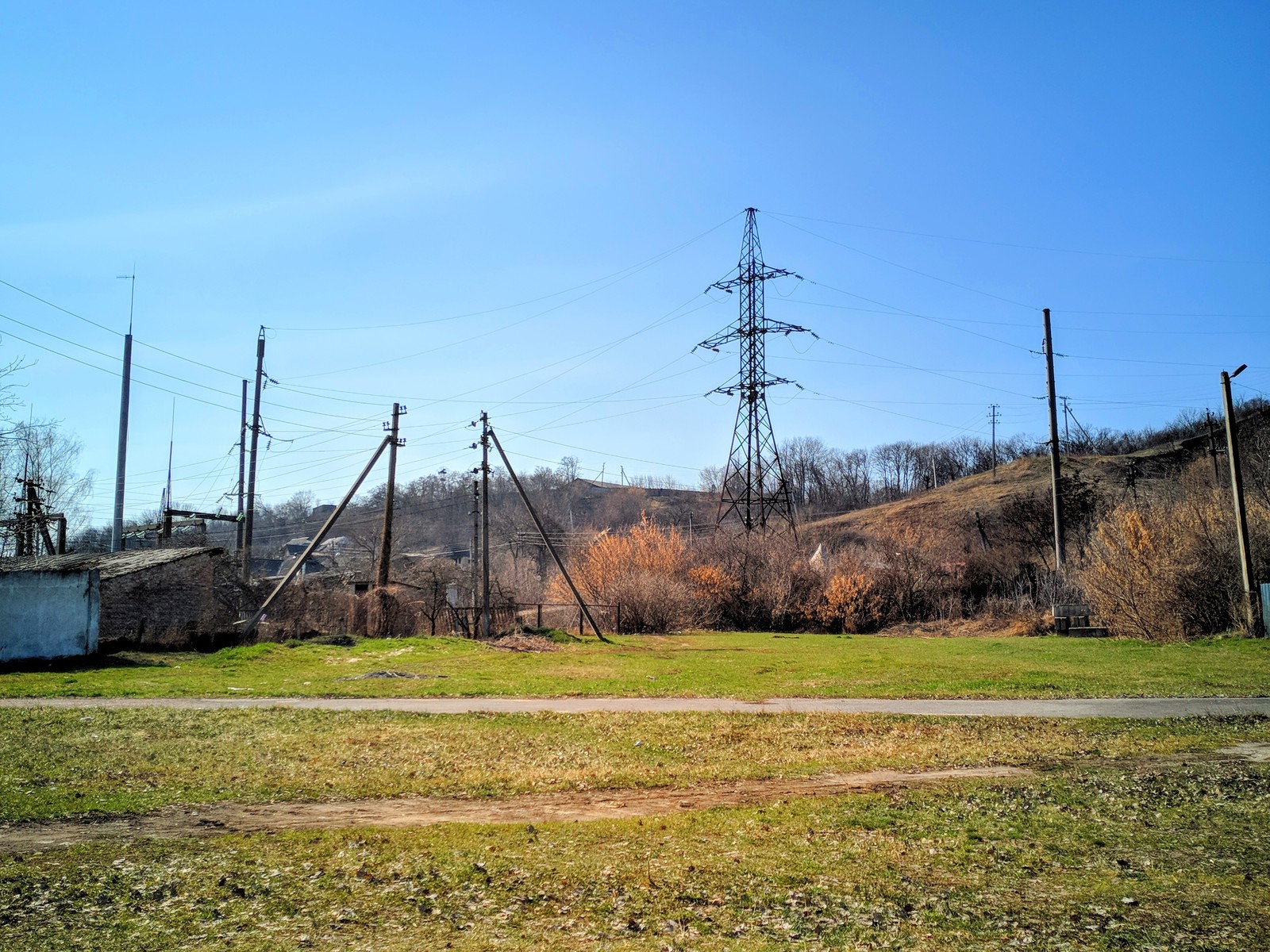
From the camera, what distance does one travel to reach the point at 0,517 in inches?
1608

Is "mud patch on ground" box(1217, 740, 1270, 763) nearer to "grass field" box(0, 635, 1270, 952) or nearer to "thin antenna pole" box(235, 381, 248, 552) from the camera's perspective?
"grass field" box(0, 635, 1270, 952)

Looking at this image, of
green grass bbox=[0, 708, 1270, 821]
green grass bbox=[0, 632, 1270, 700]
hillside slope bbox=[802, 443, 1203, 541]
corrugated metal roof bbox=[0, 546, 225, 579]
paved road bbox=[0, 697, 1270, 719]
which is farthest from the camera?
hillside slope bbox=[802, 443, 1203, 541]

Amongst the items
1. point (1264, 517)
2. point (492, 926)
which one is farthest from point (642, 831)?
point (1264, 517)

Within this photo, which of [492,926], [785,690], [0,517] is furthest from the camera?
[0,517]

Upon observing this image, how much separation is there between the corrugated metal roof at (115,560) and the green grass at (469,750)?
52.3 ft

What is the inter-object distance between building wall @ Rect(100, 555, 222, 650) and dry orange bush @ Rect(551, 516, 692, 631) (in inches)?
654

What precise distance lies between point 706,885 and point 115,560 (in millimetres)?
29569

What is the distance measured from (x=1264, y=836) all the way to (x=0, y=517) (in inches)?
1944

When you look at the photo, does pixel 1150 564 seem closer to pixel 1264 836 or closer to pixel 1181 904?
pixel 1264 836

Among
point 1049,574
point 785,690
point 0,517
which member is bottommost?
point 785,690

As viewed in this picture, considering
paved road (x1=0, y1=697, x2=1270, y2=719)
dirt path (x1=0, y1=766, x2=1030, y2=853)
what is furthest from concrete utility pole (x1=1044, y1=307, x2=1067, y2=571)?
dirt path (x1=0, y1=766, x2=1030, y2=853)

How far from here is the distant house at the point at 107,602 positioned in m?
21.1

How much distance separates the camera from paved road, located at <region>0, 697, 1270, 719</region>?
13727 millimetres

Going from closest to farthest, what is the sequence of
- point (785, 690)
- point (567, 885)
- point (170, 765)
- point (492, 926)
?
1. point (492, 926)
2. point (567, 885)
3. point (170, 765)
4. point (785, 690)
